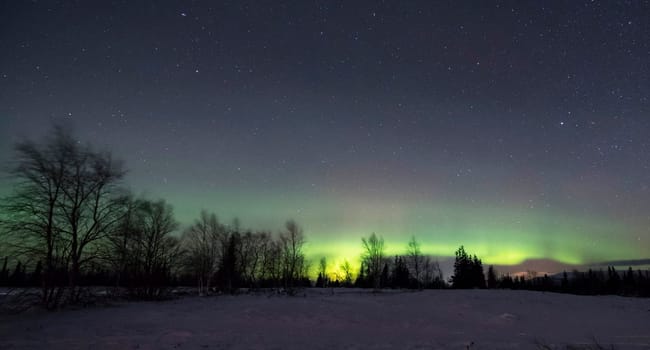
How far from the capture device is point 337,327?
1981 cm

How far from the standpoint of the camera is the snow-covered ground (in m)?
14.2

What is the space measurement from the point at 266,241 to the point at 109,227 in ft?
164

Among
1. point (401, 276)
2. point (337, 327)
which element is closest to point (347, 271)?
point (401, 276)

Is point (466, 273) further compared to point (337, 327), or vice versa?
point (466, 273)

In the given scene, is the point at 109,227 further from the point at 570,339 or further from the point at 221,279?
the point at 221,279

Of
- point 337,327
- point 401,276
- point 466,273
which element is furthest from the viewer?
point 401,276

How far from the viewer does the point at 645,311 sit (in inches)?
1139

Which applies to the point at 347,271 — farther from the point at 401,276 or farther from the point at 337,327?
the point at 337,327

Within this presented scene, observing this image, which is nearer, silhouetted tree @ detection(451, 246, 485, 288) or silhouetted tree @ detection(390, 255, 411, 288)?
silhouetted tree @ detection(451, 246, 485, 288)

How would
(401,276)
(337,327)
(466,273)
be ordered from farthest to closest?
(401,276), (466,273), (337,327)

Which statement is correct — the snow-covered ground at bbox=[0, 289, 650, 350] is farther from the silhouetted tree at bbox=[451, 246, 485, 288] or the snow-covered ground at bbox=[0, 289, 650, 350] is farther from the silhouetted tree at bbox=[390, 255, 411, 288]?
the silhouetted tree at bbox=[390, 255, 411, 288]

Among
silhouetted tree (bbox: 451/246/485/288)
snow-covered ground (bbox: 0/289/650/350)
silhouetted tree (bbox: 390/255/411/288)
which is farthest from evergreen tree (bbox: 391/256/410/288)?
snow-covered ground (bbox: 0/289/650/350)

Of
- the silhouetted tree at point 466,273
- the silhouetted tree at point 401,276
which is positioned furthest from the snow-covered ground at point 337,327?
the silhouetted tree at point 401,276

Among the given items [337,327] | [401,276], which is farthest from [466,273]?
[337,327]
